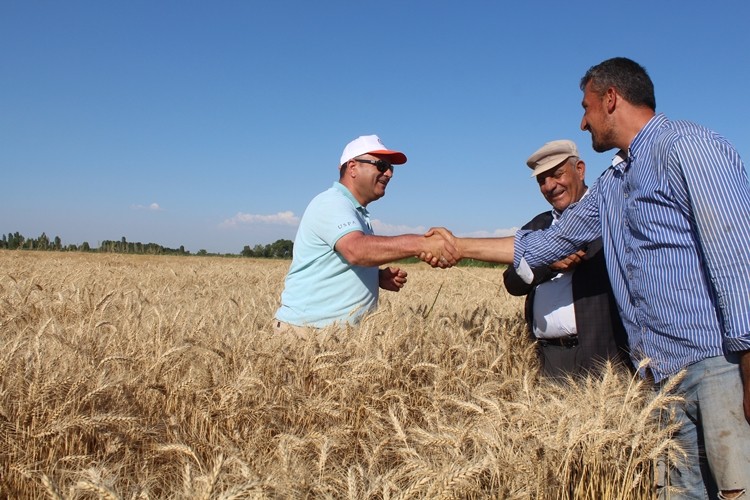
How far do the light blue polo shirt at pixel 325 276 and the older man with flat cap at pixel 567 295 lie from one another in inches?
38.2

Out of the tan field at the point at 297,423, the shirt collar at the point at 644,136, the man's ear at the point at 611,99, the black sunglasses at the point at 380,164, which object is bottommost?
the tan field at the point at 297,423

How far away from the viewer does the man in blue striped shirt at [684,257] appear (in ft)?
6.63

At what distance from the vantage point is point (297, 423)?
258 cm

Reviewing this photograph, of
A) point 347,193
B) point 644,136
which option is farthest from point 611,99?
point 347,193

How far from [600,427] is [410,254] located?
1958 mm

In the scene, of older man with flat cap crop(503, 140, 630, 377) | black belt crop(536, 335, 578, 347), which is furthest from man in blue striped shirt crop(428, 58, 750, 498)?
black belt crop(536, 335, 578, 347)

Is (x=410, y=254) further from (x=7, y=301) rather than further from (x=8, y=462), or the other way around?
(x=7, y=301)

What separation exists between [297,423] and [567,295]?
70.0 inches

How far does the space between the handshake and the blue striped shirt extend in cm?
132

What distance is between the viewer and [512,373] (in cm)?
369

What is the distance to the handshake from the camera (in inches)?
154

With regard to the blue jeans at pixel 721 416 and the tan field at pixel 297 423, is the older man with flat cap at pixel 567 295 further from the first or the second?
the blue jeans at pixel 721 416

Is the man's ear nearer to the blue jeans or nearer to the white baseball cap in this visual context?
the blue jeans

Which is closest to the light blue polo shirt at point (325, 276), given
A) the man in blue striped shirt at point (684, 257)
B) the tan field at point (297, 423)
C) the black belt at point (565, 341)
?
the tan field at point (297, 423)
